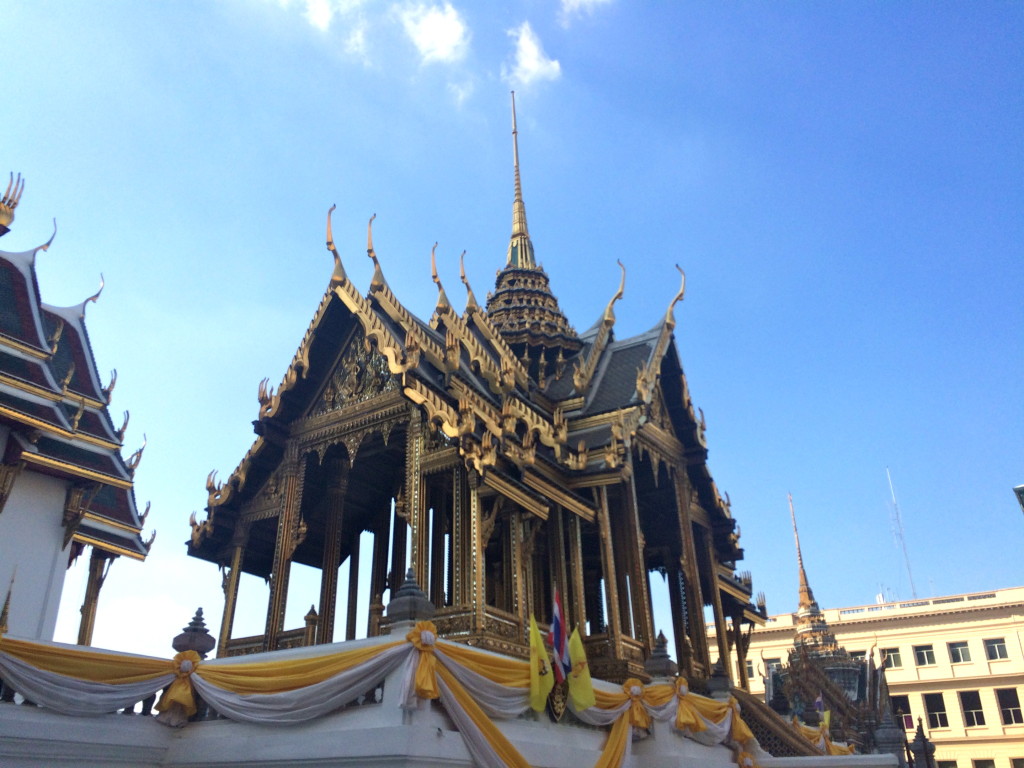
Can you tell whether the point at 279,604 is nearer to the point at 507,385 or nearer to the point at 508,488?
the point at 508,488

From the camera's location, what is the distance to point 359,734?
6.61 meters

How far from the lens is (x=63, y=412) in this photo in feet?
61.4

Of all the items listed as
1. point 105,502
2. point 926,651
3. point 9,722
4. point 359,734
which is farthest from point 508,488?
point 926,651

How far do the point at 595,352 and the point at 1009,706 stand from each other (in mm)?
36263

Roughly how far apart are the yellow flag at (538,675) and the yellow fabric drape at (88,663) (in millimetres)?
3268

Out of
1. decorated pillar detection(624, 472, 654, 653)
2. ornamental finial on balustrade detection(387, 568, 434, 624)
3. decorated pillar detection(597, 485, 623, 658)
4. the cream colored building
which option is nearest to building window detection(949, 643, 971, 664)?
the cream colored building

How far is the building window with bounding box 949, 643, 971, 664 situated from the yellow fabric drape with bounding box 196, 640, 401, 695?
1712 inches

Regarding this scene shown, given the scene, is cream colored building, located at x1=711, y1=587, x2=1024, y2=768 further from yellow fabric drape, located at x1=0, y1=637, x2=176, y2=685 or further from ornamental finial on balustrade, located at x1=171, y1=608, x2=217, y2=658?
yellow fabric drape, located at x1=0, y1=637, x2=176, y2=685

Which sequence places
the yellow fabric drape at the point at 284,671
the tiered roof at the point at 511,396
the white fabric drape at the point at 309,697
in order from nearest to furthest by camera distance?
the white fabric drape at the point at 309,697 < the yellow fabric drape at the point at 284,671 < the tiered roof at the point at 511,396

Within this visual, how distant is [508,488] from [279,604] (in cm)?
351

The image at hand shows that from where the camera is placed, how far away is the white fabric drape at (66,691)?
6.48m

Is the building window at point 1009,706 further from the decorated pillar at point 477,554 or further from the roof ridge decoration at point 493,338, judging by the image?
the decorated pillar at point 477,554

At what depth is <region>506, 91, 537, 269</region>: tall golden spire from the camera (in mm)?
19484

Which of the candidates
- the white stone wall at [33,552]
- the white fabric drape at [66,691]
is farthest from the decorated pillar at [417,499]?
the white stone wall at [33,552]
